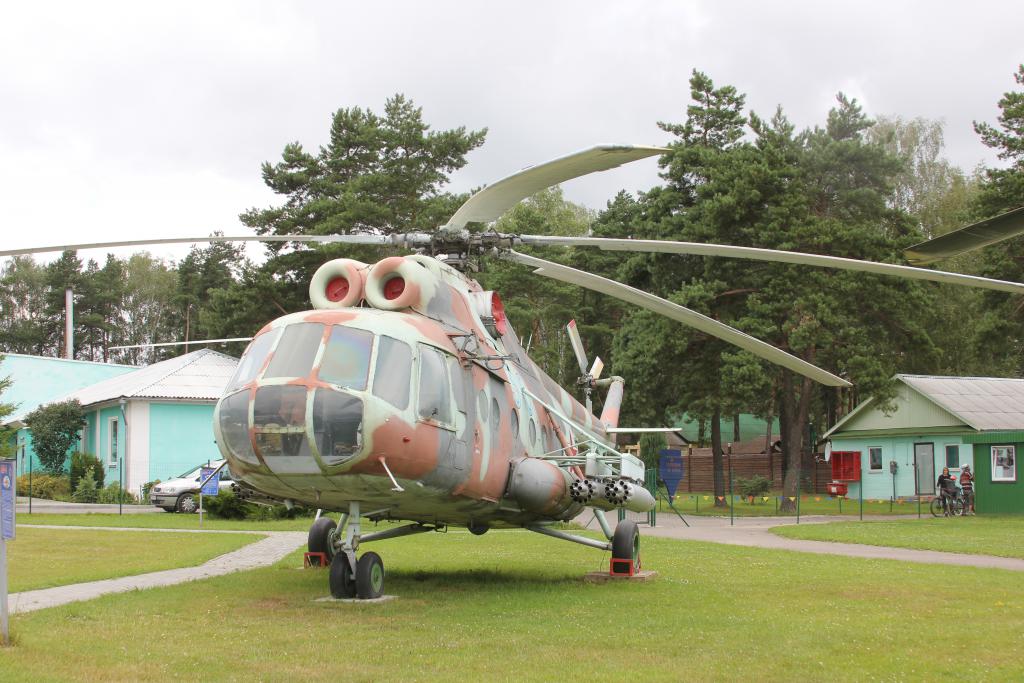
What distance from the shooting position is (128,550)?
61.1 ft

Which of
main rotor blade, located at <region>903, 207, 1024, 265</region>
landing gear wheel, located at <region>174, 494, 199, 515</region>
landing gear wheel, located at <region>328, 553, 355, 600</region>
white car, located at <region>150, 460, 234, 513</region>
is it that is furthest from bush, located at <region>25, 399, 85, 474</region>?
main rotor blade, located at <region>903, 207, 1024, 265</region>

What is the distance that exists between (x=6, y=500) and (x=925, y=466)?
39281 mm

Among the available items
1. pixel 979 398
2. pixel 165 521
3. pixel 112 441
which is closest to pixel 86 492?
pixel 112 441

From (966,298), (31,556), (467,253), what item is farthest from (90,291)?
(467,253)

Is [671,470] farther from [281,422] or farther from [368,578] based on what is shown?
[281,422]

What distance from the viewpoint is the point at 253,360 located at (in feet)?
34.6

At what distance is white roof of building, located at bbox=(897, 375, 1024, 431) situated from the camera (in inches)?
1491

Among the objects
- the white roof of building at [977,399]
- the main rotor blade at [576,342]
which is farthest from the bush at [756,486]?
the main rotor blade at [576,342]

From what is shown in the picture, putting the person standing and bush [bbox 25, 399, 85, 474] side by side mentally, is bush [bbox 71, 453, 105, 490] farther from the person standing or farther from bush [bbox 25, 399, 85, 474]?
the person standing

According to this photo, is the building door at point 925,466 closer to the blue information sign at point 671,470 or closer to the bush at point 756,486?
the bush at point 756,486

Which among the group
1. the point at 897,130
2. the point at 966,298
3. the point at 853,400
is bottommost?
the point at 853,400

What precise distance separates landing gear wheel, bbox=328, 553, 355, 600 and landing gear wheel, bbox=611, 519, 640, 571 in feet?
14.7

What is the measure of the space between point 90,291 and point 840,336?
6933cm

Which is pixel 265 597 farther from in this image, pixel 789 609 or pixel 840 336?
pixel 840 336
